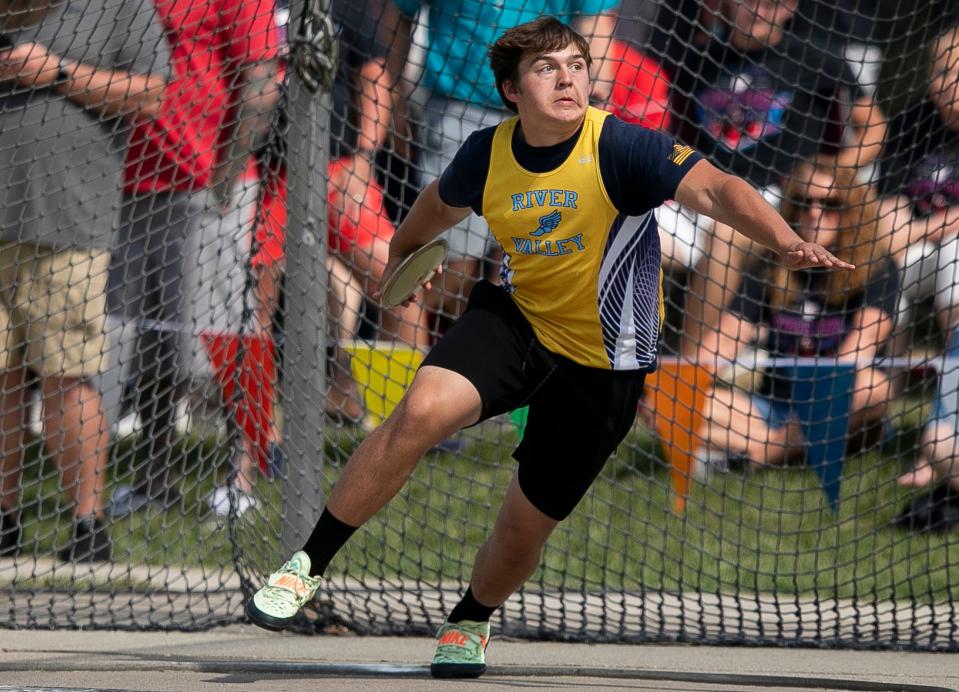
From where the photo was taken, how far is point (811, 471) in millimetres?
6145

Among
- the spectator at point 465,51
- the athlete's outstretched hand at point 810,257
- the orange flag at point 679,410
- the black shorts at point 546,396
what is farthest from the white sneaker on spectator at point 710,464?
the athlete's outstretched hand at point 810,257

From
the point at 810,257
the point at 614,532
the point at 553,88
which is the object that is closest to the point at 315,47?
the point at 553,88

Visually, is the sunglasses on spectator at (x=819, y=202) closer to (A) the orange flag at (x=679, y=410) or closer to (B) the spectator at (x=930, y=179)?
(B) the spectator at (x=930, y=179)

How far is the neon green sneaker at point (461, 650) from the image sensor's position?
13.1ft

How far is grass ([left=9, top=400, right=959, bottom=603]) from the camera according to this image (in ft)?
16.7

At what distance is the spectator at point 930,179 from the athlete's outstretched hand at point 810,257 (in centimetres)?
187

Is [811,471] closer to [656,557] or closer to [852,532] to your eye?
[852,532]

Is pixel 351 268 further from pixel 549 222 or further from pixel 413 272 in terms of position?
pixel 549 222

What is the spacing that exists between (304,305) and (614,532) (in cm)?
189

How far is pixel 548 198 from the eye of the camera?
356cm

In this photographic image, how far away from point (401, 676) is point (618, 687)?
0.64 m

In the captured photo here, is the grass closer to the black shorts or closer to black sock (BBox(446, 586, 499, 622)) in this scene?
black sock (BBox(446, 586, 499, 622))

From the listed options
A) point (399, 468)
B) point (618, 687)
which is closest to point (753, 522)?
point (618, 687)

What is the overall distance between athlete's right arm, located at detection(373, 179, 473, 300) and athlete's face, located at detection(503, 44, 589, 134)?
0.36 meters
